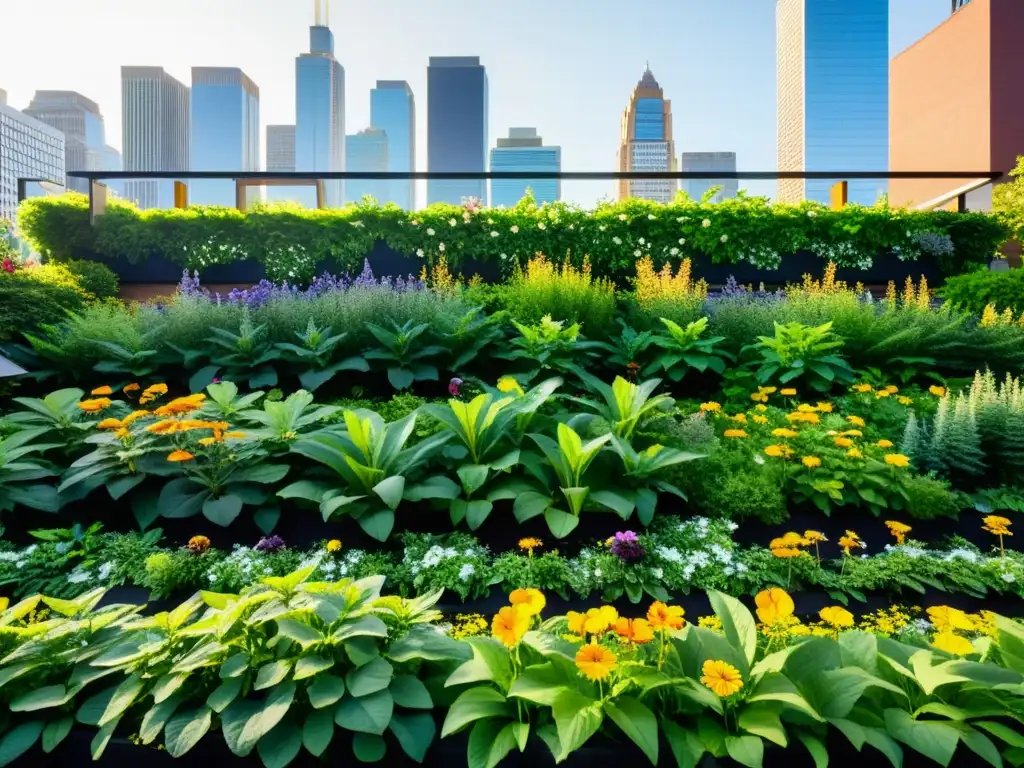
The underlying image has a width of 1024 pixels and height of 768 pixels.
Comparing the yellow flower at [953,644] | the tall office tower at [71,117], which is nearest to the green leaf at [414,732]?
the yellow flower at [953,644]

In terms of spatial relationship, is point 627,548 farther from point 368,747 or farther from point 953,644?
point 368,747

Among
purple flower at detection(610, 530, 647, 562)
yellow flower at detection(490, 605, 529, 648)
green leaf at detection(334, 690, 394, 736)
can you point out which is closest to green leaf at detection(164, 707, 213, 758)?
green leaf at detection(334, 690, 394, 736)

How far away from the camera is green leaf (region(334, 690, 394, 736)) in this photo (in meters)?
1.30

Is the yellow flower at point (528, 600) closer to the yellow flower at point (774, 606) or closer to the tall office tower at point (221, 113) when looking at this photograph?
the yellow flower at point (774, 606)

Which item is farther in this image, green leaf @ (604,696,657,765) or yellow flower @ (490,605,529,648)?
yellow flower @ (490,605,529,648)

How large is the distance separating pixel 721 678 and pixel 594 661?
272 millimetres

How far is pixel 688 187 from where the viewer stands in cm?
864

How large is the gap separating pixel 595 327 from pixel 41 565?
391 centimetres

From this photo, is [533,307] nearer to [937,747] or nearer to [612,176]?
[612,176]

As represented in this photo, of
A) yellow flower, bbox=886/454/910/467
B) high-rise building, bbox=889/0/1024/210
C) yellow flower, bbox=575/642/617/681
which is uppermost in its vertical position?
high-rise building, bbox=889/0/1024/210

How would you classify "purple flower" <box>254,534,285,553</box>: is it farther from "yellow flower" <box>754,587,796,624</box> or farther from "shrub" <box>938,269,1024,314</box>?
"shrub" <box>938,269,1024,314</box>

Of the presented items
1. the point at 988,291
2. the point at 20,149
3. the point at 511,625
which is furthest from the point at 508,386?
the point at 20,149

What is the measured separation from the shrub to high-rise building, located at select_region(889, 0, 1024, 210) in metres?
9.07

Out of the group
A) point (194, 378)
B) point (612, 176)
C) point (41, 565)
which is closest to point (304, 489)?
point (41, 565)
